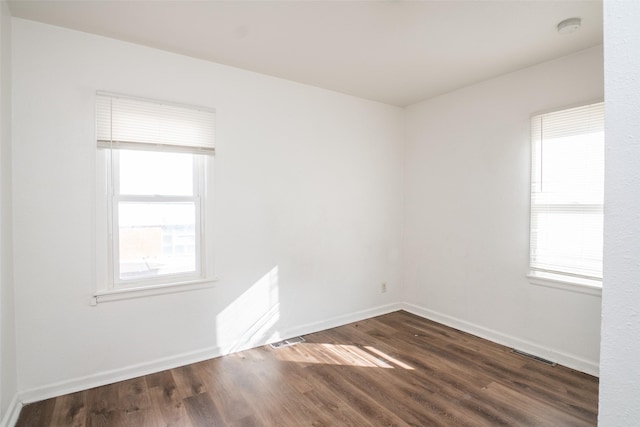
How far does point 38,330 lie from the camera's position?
2.41 metres

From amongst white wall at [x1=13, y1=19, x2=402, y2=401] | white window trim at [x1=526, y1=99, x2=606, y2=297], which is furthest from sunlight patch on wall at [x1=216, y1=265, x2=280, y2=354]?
white window trim at [x1=526, y1=99, x2=606, y2=297]

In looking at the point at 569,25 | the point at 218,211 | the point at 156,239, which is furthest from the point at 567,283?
the point at 156,239

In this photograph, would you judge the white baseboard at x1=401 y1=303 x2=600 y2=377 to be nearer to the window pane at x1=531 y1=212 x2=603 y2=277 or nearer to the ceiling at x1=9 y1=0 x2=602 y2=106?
the window pane at x1=531 y1=212 x2=603 y2=277

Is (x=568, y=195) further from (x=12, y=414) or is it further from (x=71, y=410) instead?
(x=12, y=414)

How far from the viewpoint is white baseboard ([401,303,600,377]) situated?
2.82 metres

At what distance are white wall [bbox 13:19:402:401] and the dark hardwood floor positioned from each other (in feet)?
0.89

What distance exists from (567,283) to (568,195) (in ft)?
2.53

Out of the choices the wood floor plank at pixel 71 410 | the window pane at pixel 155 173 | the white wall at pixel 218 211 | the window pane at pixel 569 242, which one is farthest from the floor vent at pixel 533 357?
the wood floor plank at pixel 71 410

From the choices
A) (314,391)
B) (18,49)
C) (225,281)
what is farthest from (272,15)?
(314,391)

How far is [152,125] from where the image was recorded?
2.77 metres

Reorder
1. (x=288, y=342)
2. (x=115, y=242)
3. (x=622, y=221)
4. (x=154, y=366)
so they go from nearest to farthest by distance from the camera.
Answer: (x=622, y=221), (x=115, y=242), (x=154, y=366), (x=288, y=342)

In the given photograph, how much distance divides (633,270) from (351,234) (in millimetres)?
3504

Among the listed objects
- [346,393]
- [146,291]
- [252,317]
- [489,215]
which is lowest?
[346,393]

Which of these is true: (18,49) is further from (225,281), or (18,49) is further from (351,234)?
(351,234)
